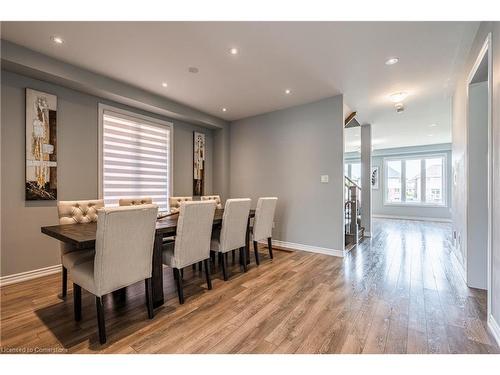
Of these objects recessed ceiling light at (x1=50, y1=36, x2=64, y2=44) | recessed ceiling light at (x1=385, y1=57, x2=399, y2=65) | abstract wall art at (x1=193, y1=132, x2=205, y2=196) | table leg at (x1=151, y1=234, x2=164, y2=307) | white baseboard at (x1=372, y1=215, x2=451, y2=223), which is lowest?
white baseboard at (x1=372, y1=215, x2=451, y2=223)

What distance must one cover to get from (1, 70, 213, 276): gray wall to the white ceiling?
21.3 inches

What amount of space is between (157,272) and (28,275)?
1882 millimetres

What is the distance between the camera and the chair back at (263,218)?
10.8 feet

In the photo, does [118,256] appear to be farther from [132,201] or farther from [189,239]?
[132,201]

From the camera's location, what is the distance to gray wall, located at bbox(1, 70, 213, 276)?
2545 millimetres

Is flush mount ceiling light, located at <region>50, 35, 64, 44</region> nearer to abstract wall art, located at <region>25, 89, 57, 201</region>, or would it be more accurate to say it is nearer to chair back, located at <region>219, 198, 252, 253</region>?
abstract wall art, located at <region>25, 89, 57, 201</region>

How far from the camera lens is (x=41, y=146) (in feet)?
9.04

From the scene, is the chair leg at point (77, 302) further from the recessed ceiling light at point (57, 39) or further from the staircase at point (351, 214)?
the staircase at point (351, 214)

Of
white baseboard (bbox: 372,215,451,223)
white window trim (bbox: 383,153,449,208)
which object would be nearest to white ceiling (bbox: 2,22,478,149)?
white window trim (bbox: 383,153,449,208)

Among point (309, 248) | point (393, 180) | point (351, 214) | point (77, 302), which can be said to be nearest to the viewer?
point (77, 302)

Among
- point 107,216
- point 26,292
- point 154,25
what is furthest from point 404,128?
point 26,292

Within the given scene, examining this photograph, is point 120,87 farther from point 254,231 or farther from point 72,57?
point 254,231

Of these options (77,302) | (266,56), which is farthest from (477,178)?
(77,302)

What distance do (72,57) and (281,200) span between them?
3623 millimetres
